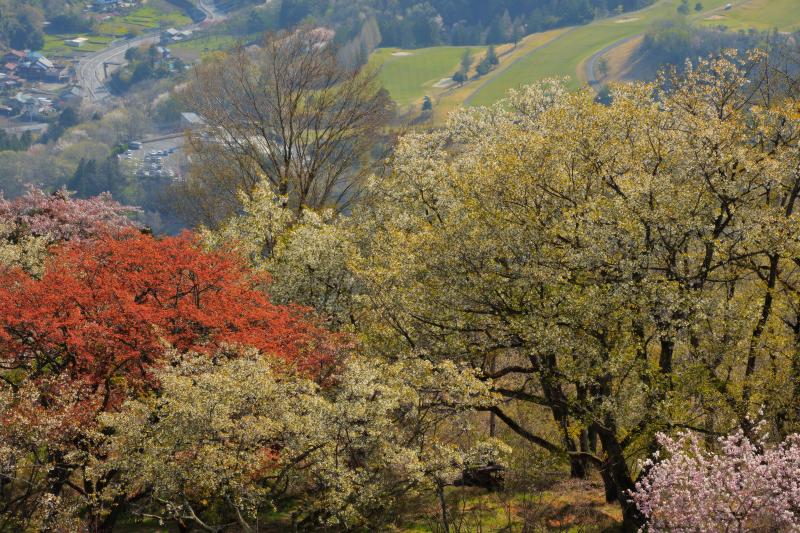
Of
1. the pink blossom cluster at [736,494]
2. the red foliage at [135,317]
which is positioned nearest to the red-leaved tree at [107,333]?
the red foliage at [135,317]

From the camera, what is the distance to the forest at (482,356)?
68.6 feet

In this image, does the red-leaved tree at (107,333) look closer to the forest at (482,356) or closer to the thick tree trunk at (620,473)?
the forest at (482,356)

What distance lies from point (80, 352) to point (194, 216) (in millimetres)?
45059

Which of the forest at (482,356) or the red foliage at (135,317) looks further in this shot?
the red foliage at (135,317)

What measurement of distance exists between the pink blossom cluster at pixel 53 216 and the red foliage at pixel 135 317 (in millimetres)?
23176

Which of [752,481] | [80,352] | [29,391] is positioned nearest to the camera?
[752,481]

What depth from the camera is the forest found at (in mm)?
20906

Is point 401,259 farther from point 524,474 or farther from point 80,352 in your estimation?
point 80,352

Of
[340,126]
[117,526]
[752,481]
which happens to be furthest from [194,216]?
[752,481]

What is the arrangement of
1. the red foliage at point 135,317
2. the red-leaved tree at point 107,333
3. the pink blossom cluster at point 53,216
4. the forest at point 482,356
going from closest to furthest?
the forest at point 482,356, the red-leaved tree at point 107,333, the red foliage at point 135,317, the pink blossom cluster at point 53,216

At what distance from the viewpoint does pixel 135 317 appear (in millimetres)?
27234

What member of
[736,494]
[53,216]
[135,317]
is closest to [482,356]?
[736,494]

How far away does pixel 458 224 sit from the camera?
1006 inches

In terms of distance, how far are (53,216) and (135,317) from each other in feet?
104
